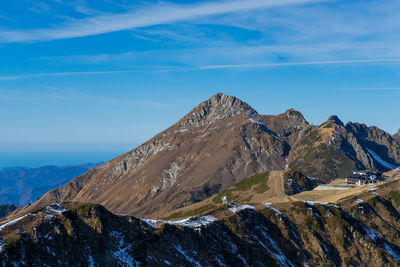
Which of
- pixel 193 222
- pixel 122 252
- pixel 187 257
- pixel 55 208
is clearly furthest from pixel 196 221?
pixel 55 208

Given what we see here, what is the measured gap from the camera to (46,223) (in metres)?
85.4

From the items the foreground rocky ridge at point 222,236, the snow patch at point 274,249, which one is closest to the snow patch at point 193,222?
the foreground rocky ridge at point 222,236

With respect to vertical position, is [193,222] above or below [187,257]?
above

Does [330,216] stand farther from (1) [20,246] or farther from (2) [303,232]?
(1) [20,246]

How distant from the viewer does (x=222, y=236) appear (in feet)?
386

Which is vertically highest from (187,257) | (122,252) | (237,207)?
(237,207)

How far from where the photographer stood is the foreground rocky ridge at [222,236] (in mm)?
82625

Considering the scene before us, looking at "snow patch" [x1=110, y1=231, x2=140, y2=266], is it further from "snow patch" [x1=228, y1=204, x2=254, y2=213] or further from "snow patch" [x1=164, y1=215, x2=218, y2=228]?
"snow patch" [x1=228, y1=204, x2=254, y2=213]

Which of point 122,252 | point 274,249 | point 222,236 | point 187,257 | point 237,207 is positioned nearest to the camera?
point 122,252

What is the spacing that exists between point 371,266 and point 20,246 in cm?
11256

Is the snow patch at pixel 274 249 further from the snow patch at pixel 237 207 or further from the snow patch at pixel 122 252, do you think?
the snow patch at pixel 122 252

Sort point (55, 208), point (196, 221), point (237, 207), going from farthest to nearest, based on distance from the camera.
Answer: point (237, 207), point (196, 221), point (55, 208)

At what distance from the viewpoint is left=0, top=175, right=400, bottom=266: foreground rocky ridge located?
271ft

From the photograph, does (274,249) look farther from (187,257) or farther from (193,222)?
(187,257)
